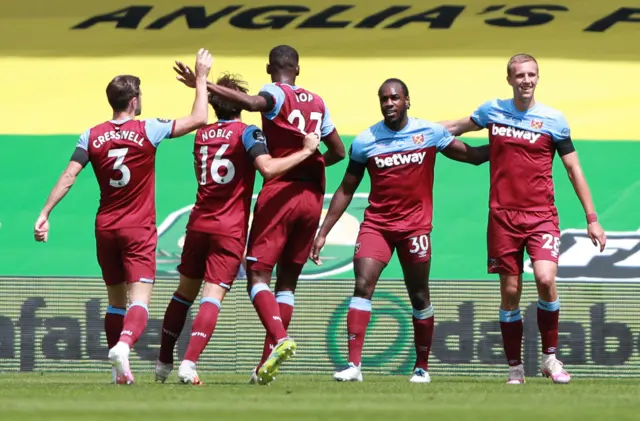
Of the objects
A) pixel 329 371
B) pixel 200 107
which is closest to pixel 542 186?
pixel 200 107

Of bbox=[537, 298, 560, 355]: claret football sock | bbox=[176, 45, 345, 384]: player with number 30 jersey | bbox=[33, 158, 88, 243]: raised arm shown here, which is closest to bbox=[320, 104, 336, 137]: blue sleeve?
bbox=[176, 45, 345, 384]: player with number 30 jersey

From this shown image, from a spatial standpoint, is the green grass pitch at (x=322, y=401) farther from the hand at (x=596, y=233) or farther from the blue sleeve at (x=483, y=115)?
the blue sleeve at (x=483, y=115)

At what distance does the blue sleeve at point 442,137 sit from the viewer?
9.50m

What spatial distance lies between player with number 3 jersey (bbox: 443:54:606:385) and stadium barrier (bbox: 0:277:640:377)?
2265 millimetres

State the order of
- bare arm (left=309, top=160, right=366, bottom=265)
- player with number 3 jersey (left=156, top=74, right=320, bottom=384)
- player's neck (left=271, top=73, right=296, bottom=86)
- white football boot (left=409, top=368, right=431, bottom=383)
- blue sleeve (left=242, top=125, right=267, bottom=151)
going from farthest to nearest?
1. bare arm (left=309, top=160, right=366, bottom=265)
2. white football boot (left=409, top=368, right=431, bottom=383)
3. player's neck (left=271, top=73, right=296, bottom=86)
4. player with number 3 jersey (left=156, top=74, right=320, bottom=384)
5. blue sleeve (left=242, top=125, right=267, bottom=151)

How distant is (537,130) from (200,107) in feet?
7.53

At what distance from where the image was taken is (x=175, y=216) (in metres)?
14.6

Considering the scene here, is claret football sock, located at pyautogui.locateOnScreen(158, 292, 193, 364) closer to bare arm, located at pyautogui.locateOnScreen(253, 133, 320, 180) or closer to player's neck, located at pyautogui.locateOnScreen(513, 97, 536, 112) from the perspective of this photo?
bare arm, located at pyautogui.locateOnScreen(253, 133, 320, 180)

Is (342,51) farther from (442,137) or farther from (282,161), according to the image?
(282,161)

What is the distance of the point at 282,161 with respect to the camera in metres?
8.48

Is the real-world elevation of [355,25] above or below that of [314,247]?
above

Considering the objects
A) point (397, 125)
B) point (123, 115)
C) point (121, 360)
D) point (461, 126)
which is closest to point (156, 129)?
point (123, 115)

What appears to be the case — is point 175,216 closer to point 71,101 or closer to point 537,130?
point 71,101

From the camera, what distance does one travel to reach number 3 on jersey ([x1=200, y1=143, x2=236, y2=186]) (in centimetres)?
878
